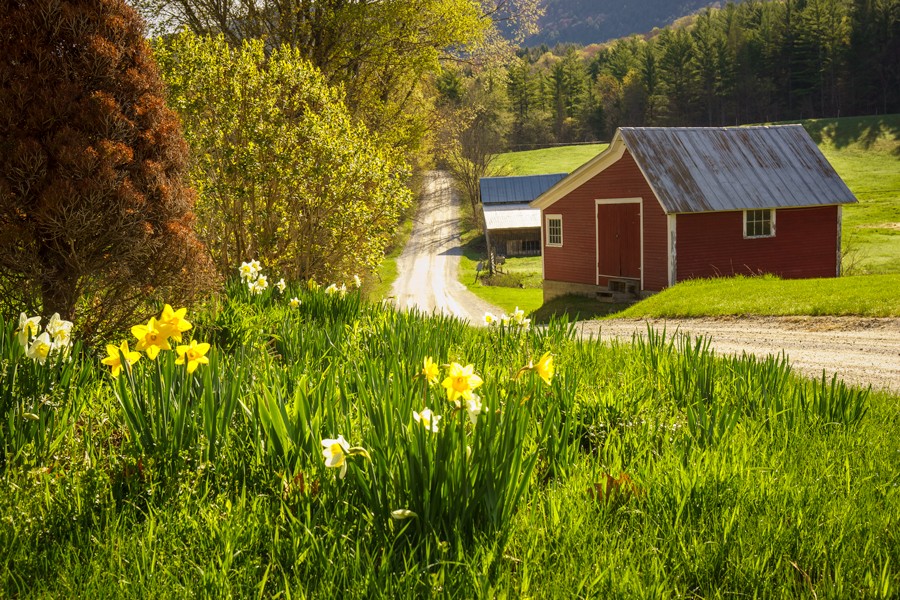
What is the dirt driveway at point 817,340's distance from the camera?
953 cm

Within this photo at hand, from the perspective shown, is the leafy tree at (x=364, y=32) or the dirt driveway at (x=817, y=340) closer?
the dirt driveway at (x=817, y=340)

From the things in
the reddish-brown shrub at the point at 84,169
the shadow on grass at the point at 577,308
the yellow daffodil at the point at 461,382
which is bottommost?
the shadow on grass at the point at 577,308

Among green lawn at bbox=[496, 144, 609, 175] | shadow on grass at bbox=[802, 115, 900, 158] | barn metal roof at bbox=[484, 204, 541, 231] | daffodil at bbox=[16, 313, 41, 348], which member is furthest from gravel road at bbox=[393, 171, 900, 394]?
shadow on grass at bbox=[802, 115, 900, 158]

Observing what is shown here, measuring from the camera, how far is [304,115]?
14.0m

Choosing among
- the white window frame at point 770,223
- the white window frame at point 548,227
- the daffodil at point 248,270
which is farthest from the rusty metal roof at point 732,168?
the daffodil at point 248,270

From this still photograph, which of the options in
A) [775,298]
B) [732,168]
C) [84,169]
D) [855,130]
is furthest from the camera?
[855,130]

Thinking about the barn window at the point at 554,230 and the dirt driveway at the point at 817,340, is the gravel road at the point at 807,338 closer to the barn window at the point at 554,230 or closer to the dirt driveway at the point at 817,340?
the dirt driveway at the point at 817,340

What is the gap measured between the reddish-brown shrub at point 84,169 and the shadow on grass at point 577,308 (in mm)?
15759

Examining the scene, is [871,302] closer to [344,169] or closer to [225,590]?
[344,169]

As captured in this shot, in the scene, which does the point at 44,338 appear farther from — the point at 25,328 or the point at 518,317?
the point at 518,317

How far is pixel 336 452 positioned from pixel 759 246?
878 inches

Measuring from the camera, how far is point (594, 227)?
2445 centimetres

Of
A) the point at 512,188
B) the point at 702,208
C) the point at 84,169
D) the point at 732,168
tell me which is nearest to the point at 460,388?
the point at 84,169

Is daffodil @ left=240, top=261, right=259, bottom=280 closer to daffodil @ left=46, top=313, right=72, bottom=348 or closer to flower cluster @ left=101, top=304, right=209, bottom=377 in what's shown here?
daffodil @ left=46, top=313, right=72, bottom=348
